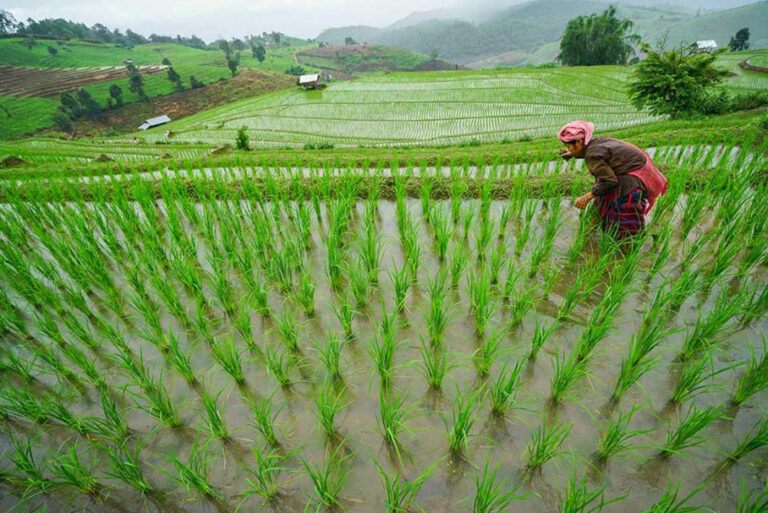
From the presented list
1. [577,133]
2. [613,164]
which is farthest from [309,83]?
[613,164]

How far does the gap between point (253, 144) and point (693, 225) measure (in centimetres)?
1420

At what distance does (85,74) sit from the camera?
167ft

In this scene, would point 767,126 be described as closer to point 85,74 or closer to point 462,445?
point 462,445

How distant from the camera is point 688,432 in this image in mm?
1553

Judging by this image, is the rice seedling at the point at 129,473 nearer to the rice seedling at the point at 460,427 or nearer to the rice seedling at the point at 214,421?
the rice seedling at the point at 214,421

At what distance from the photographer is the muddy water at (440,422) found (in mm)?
1628

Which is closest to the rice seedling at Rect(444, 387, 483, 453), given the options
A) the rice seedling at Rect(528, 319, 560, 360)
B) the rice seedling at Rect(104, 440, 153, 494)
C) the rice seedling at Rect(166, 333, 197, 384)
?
the rice seedling at Rect(528, 319, 560, 360)

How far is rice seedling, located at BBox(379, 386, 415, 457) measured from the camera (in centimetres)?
172

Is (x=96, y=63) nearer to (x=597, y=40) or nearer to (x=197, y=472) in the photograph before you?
(x=597, y=40)

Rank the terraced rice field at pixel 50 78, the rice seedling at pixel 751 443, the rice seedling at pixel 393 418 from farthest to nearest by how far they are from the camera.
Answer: the terraced rice field at pixel 50 78, the rice seedling at pixel 393 418, the rice seedling at pixel 751 443

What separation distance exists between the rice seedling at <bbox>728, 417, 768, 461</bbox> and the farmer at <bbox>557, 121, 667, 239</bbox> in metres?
1.82

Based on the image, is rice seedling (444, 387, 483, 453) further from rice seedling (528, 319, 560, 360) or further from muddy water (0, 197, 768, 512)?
rice seedling (528, 319, 560, 360)

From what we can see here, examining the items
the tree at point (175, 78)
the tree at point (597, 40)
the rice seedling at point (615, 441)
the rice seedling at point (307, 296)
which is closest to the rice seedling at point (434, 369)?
the rice seedling at point (615, 441)

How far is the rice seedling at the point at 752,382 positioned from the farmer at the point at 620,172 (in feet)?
4.82
